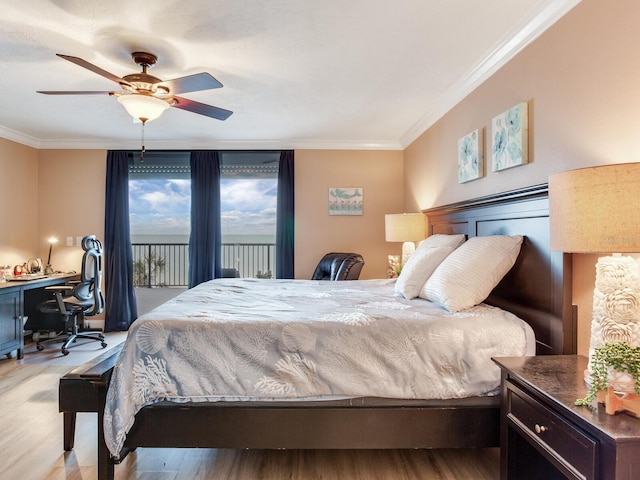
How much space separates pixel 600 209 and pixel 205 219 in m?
4.53

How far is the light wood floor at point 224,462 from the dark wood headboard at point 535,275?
2.70ft

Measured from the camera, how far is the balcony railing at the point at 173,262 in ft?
22.3

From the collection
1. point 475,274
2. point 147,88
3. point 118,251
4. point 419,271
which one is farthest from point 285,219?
point 475,274

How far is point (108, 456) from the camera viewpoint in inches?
70.6

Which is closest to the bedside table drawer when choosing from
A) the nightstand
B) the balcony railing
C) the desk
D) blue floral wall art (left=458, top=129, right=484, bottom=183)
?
the nightstand

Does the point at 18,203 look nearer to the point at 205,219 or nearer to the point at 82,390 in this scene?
the point at 205,219

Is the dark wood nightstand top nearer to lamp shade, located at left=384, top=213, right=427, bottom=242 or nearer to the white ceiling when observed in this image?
the white ceiling

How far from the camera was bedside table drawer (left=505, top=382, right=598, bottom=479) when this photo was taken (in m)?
1.14

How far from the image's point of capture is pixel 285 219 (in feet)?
16.5

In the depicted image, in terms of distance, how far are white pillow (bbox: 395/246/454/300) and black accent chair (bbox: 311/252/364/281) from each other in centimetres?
133

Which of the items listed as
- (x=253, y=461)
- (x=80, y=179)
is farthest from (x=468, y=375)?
(x=80, y=179)

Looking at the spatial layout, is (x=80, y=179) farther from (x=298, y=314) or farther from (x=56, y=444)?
(x=298, y=314)

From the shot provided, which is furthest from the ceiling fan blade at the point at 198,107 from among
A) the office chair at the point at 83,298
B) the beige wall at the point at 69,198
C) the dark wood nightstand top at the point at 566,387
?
the beige wall at the point at 69,198

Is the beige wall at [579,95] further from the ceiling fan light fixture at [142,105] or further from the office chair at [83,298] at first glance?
the office chair at [83,298]
